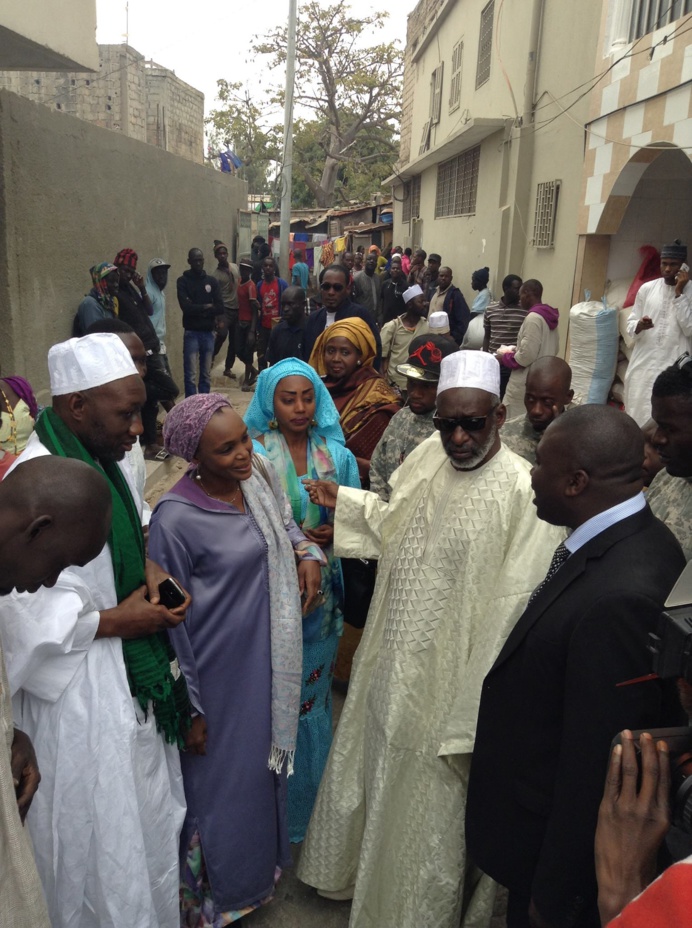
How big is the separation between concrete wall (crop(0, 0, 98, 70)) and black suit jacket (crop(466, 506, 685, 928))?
16.9ft

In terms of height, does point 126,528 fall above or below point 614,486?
below

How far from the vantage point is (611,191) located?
7.27 metres

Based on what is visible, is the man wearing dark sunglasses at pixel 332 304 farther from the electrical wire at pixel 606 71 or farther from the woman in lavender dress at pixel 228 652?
the woman in lavender dress at pixel 228 652

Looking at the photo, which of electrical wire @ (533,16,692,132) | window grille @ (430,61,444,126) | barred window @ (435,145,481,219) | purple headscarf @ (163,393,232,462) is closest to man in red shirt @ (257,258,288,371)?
electrical wire @ (533,16,692,132)

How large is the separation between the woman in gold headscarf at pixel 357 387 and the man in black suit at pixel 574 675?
2306 mm

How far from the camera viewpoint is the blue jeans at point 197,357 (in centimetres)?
955

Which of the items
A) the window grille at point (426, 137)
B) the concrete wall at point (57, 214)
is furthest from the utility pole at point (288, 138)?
the concrete wall at point (57, 214)

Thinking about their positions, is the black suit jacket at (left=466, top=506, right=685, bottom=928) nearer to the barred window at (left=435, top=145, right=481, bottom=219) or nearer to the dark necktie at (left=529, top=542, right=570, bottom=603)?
the dark necktie at (left=529, top=542, right=570, bottom=603)

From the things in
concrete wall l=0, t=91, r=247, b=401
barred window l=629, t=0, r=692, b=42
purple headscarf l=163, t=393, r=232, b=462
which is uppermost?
barred window l=629, t=0, r=692, b=42

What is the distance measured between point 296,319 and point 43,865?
5.37m

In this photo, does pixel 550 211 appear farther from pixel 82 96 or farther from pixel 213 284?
pixel 82 96

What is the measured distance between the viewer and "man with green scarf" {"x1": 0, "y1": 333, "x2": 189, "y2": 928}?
75.5 inches

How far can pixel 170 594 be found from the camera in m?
2.13

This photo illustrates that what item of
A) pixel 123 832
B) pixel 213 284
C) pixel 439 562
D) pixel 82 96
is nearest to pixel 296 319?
pixel 213 284
